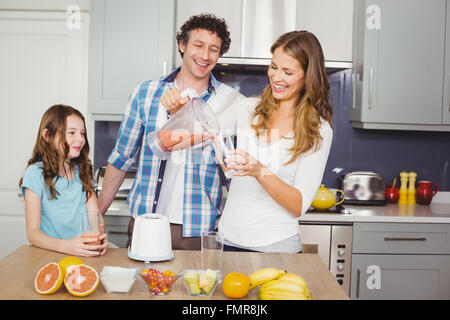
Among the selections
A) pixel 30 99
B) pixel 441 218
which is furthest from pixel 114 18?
pixel 441 218

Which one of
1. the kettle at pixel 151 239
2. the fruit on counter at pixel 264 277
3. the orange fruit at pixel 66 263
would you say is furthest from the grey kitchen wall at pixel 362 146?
the fruit on counter at pixel 264 277

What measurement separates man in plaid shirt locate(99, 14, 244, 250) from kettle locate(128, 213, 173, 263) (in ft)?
1.28

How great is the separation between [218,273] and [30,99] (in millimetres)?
2465

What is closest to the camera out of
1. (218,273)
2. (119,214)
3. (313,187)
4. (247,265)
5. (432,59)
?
(218,273)

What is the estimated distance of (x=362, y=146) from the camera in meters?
3.31

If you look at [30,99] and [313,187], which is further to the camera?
[30,99]

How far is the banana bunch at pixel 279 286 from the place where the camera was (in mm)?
1177

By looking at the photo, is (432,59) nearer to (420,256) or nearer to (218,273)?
(420,256)

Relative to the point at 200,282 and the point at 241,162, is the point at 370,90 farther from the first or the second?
the point at 200,282

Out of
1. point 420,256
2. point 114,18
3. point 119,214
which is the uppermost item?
point 114,18

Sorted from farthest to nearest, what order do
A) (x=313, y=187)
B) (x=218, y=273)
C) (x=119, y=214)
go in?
1. (x=119, y=214)
2. (x=313, y=187)
3. (x=218, y=273)

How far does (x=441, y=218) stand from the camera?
2719mm

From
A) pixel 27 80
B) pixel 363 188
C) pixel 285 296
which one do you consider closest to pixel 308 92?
pixel 285 296

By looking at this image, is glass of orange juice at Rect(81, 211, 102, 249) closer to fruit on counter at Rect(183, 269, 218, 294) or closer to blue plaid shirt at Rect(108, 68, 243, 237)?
fruit on counter at Rect(183, 269, 218, 294)
